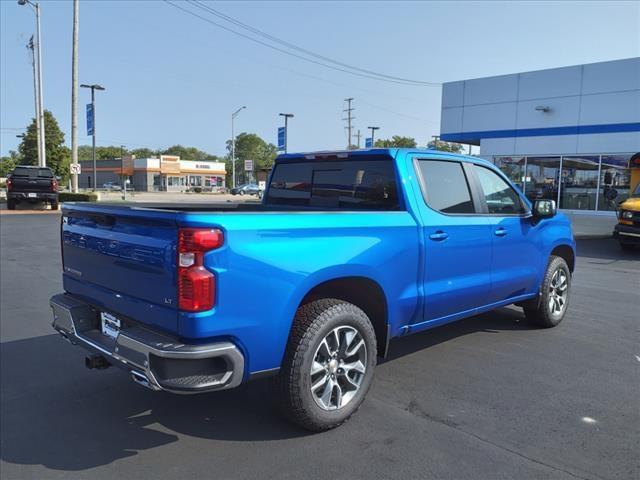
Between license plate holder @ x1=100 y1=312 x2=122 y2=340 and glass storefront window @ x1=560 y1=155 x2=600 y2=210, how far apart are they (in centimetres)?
2228

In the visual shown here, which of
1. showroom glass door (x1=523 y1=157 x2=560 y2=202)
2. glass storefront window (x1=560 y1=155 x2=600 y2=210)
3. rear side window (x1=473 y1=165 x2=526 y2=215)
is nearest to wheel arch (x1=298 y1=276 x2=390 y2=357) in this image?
rear side window (x1=473 y1=165 x2=526 y2=215)

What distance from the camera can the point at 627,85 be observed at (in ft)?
66.7

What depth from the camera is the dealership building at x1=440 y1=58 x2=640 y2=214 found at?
20531mm

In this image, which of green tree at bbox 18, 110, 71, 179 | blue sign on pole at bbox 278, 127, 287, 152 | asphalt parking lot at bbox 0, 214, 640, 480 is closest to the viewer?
asphalt parking lot at bbox 0, 214, 640, 480

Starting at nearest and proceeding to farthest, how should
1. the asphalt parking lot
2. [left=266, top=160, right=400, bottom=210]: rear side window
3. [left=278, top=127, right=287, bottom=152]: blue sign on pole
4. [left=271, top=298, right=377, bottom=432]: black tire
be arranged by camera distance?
the asphalt parking lot < [left=271, top=298, right=377, bottom=432]: black tire < [left=266, top=160, right=400, bottom=210]: rear side window < [left=278, top=127, right=287, bottom=152]: blue sign on pole

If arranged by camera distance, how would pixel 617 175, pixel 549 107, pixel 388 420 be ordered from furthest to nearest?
pixel 549 107 < pixel 617 175 < pixel 388 420

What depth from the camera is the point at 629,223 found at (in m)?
12.3

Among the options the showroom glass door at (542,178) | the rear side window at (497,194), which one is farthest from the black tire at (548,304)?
the showroom glass door at (542,178)

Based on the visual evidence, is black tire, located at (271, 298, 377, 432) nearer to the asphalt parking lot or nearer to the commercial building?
the asphalt parking lot

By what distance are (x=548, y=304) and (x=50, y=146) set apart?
6354cm

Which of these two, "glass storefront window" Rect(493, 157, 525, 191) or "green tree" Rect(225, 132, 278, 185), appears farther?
"green tree" Rect(225, 132, 278, 185)

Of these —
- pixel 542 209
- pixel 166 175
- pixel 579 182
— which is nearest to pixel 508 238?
pixel 542 209

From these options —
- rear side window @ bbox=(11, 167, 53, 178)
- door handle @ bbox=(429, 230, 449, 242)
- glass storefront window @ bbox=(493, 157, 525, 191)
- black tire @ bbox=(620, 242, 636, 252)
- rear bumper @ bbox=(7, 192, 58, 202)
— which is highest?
glass storefront window @ bbox=(493, 157, 525, 191)

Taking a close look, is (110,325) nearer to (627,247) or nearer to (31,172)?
(627,247)
